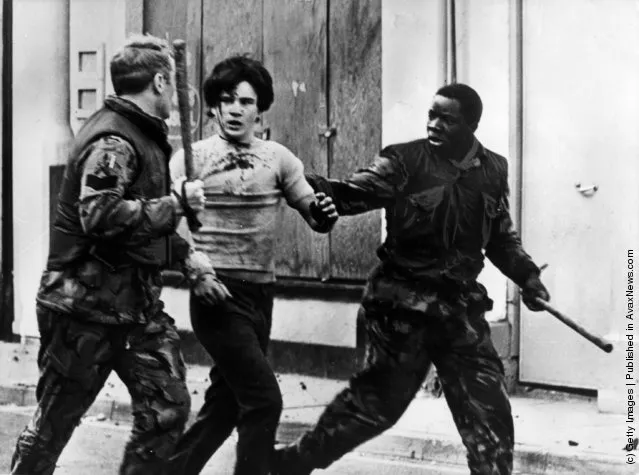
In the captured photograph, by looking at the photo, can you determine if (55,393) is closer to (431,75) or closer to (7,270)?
(431,75)

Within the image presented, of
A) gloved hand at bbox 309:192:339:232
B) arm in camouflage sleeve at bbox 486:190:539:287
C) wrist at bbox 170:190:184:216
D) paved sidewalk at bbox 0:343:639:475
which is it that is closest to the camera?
wrist at bbox 170:190:184:216

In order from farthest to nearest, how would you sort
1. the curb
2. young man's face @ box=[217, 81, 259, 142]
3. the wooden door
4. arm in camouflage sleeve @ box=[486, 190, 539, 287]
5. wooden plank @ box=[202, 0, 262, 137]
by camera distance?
wooden plank @ box=[202, 0, 262, 137], the wooden door, the curb, young man's face @ box=[217, 81, 259, 142], arm in camouflage sleeve @ box=[486, 190, 539, 287]

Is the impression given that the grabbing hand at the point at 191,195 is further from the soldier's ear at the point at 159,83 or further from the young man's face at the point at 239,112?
the young man's face at the point at 239,112

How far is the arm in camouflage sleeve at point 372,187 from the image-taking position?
254 inches

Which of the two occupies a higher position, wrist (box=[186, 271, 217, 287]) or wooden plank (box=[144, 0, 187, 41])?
wooden plank (box=[144, 0, 187, 41])

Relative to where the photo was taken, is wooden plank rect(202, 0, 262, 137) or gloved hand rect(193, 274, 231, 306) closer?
gloved hand rect(193, 274, 231, 306)

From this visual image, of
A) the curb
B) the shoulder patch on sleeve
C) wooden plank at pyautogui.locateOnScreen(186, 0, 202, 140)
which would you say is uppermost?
wooden plank at pyautogui.locateOnScreen(186, 0, 202, 140)

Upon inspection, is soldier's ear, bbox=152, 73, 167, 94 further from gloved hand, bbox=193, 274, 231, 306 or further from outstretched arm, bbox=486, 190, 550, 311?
outstretched arm, bbox=486, 190, 550, 311

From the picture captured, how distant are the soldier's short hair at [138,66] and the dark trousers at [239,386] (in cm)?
91

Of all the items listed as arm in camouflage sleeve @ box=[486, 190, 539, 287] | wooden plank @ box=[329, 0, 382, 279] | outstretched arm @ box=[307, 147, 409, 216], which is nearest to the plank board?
wooden plank @ box=[329, 0, 382, 279]

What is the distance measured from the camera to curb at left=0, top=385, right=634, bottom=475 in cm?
716

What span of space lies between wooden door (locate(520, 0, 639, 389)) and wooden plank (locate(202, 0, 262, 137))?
2153 millimetres

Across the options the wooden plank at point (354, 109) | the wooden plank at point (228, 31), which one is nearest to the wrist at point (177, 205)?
the wooden plank at point (354, 109)

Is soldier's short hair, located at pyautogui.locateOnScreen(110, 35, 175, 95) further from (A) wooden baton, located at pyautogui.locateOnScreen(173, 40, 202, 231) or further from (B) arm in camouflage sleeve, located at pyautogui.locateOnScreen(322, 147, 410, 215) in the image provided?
(B) arm in camouflage sleeve, located at pyautogui.locateOnScreen(322, 147, 410, 215)
